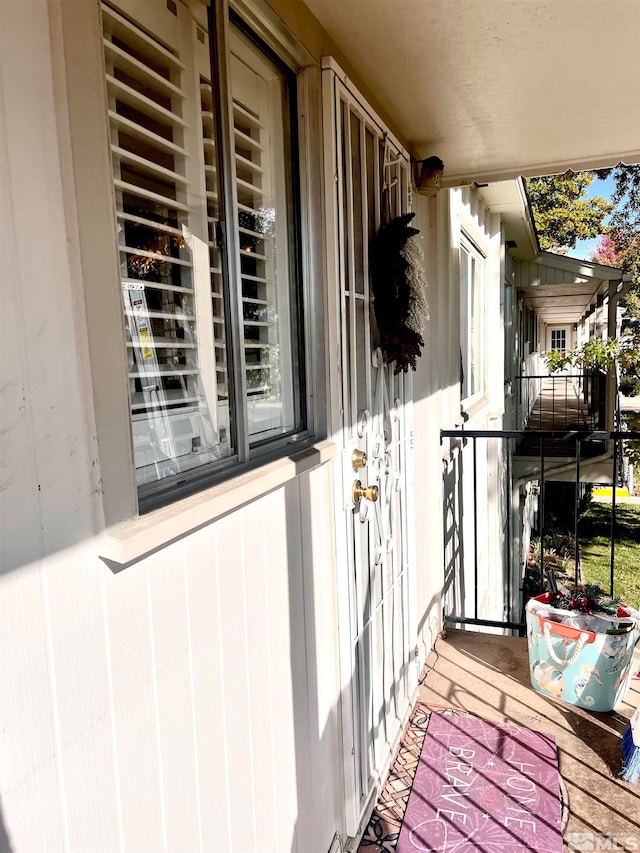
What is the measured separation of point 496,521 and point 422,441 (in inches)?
134

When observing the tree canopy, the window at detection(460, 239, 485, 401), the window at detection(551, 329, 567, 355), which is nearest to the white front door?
the window at detection(460, 239, 485, 401)

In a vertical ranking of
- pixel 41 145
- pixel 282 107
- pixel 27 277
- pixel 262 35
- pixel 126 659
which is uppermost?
pixel 262 35

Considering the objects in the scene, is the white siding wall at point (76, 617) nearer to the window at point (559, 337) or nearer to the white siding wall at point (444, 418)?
the white siding wall at point (444, 418)

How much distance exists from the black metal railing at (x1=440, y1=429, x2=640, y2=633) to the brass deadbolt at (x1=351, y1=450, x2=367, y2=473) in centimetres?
127

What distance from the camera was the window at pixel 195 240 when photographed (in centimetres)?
107

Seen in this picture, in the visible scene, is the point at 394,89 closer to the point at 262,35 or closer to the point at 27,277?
the point at 262,35

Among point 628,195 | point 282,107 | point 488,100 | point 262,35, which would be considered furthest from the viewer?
point 628,195

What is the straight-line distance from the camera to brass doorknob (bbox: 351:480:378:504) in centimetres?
187

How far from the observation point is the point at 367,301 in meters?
2.04

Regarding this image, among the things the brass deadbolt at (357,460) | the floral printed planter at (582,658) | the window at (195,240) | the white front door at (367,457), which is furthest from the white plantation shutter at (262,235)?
the floral printed planter at (582,658)

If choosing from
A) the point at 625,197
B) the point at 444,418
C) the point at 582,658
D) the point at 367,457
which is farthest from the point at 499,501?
the point at 625,197

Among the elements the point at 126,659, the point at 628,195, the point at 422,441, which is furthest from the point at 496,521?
the point at 628,195

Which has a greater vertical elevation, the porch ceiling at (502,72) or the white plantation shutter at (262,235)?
the porch ceiling at (502,72)

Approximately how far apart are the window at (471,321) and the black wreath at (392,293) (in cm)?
224
